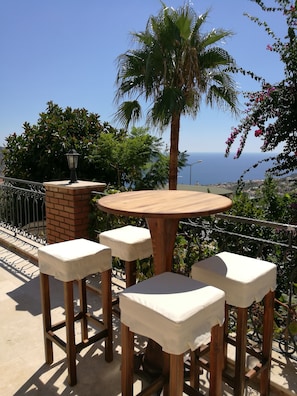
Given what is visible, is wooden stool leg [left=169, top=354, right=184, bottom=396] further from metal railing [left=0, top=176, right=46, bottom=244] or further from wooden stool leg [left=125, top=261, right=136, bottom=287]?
metal railing [left=0, top=176, right=46, bottom=244]

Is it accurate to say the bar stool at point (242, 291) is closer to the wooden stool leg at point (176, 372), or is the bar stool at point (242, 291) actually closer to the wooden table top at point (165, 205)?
the wooden table top at point (165, 205)

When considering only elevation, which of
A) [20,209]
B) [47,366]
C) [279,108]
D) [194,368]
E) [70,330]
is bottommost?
[47,366]

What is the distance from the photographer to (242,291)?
4.84 feet

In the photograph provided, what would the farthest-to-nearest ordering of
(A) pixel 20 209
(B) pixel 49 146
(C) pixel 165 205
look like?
(B) pixel 49 146, (A) pixel 20 209, (C) pixel 165 205

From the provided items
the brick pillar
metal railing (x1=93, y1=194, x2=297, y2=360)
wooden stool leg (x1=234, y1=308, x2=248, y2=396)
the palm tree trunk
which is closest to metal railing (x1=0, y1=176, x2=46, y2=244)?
the brick pillar

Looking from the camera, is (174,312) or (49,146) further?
(49,146)

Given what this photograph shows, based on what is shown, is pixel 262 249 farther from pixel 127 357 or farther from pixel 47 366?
pixel 47 366

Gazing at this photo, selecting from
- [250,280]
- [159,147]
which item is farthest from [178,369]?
[159,147]

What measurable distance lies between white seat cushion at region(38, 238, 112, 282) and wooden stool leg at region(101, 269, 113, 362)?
0.24 ft

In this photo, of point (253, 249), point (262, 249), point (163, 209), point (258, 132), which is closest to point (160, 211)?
point (163, 209)

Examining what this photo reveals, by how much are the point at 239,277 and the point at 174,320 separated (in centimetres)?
52

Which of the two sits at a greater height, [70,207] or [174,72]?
[174,72]

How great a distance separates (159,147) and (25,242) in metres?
4.56

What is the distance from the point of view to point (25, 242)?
434cm
